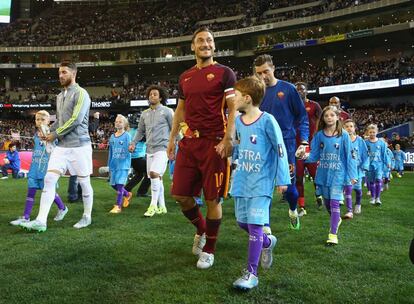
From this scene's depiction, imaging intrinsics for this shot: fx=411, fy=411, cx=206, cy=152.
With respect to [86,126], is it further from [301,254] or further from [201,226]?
[301,254]

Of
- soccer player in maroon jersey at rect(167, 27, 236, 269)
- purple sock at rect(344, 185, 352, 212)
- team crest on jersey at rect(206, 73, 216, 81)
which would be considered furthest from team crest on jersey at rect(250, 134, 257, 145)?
purple sock at rect(344, 185, 352, 212)

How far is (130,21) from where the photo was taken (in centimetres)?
5353

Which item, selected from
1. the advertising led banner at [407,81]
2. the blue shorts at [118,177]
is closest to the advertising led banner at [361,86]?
the advertising led banner at [407,81]

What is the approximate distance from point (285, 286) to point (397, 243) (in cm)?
229

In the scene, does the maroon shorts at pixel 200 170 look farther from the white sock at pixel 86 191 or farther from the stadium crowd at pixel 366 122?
the stadium crowd at pixel 366 122

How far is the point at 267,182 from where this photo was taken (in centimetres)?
346

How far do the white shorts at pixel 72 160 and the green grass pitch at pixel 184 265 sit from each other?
0.84m

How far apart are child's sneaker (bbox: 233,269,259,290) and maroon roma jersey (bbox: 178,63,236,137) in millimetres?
1364

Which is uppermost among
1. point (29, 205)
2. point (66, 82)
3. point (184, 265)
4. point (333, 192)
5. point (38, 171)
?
point (66, 82)

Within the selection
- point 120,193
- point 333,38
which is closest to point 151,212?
point 120,193

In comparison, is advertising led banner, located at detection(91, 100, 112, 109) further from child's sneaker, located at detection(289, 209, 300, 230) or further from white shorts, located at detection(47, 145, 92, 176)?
child's sneaker, located at detection(289, 209, 300, 230)

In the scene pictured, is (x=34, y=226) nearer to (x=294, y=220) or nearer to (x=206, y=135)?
(x=206, y=135)

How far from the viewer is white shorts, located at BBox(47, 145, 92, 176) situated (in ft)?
18.2

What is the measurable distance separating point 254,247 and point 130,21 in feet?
178
